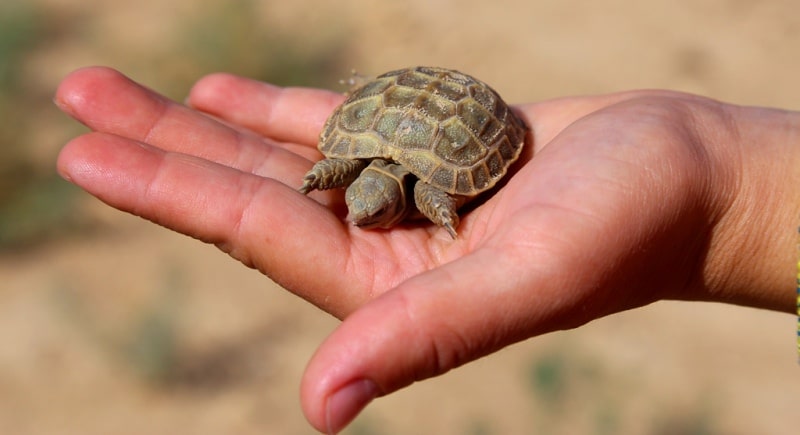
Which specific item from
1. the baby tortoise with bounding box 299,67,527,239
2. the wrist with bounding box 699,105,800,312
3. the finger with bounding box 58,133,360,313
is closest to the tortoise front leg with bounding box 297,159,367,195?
the baby tortoise with bounding box 299,67,527,239

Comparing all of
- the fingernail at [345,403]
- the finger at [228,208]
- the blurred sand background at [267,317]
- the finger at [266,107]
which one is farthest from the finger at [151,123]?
the blurred sand background at [267,317]

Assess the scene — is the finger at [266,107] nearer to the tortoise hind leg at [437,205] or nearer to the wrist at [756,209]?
the tortoise hind leg at [437,205]

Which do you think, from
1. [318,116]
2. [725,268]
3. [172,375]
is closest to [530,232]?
[725,268]

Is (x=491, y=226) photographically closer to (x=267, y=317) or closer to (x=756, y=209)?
(x=756, y=209)

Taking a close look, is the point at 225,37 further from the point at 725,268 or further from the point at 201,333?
the point at 725,268

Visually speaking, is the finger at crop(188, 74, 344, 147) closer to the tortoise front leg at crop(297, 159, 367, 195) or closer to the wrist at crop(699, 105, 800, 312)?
the tortoise front leg at crop(297, 159, 367, 195)
